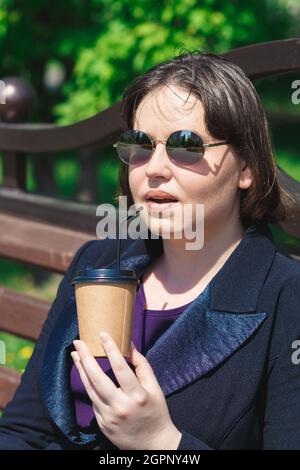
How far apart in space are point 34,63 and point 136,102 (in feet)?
17.7

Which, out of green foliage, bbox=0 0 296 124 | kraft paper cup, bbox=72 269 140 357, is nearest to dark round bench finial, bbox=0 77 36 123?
kraft paper cup, bbox=72 269 140 357

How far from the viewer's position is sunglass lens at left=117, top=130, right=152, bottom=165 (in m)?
2.06

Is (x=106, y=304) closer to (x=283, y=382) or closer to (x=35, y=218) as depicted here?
(x=283, y=382)

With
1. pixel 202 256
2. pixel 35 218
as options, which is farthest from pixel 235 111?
pixel 35 218

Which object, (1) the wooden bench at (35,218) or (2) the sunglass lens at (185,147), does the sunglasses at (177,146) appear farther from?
(1) the wooden bench at (35,218)

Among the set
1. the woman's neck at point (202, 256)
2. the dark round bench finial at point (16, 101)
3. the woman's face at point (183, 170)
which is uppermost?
the dark round bench finial at point (16, 101)

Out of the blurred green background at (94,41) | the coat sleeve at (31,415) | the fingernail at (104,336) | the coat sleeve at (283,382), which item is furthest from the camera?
the blurred green background at (94,41)

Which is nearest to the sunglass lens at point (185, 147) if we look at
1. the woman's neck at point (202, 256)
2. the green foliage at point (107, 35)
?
the woman's neck at point (202, 256)

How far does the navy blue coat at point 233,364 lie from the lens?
200 cm

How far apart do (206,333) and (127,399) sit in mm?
364

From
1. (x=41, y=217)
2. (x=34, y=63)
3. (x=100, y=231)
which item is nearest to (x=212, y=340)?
(x=100, y=231)

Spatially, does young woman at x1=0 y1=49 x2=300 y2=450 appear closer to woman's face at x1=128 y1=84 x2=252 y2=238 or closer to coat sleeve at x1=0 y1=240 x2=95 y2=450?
woman's face at x1=128 y1=84 x2=252 y2=238

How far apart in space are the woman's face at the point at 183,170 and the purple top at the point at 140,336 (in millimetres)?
242

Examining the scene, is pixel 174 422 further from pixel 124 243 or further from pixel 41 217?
pixel 41 217
